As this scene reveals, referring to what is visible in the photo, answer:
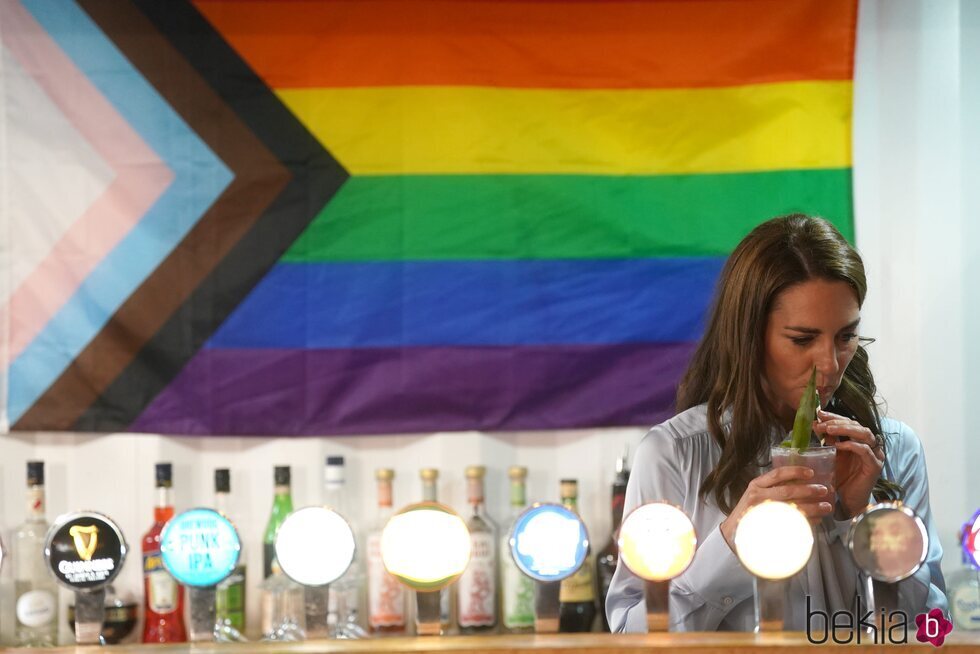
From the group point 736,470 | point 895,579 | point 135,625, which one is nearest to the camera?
point 895,579

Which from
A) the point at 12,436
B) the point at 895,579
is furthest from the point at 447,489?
the point at 895,579

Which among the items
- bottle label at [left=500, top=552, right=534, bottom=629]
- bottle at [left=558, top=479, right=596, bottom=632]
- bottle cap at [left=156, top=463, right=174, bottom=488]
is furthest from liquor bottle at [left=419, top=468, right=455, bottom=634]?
bottle cap at [left=156, top=463, right=174, bottom=488]

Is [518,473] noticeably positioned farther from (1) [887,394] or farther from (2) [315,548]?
(2) [315,548]

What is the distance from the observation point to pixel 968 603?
171 cm

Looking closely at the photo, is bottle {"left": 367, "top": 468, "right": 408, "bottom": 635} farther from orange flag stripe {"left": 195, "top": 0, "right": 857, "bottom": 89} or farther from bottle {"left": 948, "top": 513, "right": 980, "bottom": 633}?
bottle {"left": 948, "top": 513, "right": 980, "bottom": 633}

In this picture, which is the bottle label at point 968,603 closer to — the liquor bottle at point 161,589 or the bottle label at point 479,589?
the bottle label at point 479,589

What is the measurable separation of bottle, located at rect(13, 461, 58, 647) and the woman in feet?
4.23

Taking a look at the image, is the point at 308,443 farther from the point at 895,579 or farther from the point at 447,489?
the point at 895,579

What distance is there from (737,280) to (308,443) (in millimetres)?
1177

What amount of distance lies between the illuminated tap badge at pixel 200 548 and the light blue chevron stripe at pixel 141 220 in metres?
1.32

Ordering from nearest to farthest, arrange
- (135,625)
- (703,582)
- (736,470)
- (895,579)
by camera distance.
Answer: (895,579) < (703,582) < (736,470) < (135,625)

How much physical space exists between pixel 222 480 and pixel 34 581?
0.47 metres

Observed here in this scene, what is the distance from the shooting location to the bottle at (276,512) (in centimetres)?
227

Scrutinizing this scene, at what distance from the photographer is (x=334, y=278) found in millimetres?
2428
